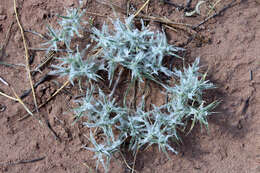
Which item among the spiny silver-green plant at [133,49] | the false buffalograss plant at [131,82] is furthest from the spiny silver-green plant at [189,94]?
the spiny silver-green plant at [133,49]

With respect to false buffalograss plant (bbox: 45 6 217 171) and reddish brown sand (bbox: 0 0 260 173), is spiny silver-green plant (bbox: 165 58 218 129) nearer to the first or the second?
false buffalograss plant (bbox: 45 6 217 171)

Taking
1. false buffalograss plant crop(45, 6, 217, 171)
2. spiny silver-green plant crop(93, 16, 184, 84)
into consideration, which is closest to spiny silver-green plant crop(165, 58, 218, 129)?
false buffalograss plant crop(45, 6, 217, 171)

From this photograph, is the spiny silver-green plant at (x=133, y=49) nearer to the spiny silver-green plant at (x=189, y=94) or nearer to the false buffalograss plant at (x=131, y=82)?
the false buffalograss plant at (x=131, y=82)

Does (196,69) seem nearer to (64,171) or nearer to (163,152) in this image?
(163,152)

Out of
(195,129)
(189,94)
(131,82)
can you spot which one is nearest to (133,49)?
(131,82)

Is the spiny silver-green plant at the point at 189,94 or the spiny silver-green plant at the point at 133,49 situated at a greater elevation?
the spiny silver-green plant at the point at 133,49

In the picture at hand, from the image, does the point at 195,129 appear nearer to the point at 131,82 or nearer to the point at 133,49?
the point at 131,82
